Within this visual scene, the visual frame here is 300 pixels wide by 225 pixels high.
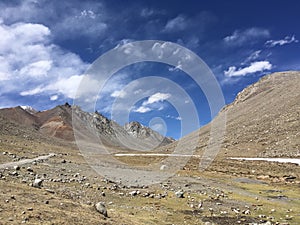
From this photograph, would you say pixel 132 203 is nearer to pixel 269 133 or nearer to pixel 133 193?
pixel 133 193

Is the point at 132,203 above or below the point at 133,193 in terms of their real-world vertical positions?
below

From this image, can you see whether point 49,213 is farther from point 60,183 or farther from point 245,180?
point 245,180

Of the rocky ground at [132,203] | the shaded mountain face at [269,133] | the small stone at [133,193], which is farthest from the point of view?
the shaded mountain face at [269,133]

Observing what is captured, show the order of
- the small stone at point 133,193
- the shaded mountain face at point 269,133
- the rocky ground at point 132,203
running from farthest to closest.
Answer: the shaded mountain face at point 269,133 < the small stone at point 133,193 < the rocky ground at point 132,203

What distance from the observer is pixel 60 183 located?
35.2 meters


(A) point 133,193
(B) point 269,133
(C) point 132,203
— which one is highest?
(B) point 269,133

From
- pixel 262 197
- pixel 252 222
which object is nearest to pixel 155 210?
pixel 252 222

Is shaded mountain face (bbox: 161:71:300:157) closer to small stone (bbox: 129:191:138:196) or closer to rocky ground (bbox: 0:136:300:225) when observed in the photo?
rocky ground (bbox: 0:136:300:225)

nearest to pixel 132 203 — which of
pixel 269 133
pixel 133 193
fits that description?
Result: pixel 133 193

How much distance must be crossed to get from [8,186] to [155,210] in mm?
11700

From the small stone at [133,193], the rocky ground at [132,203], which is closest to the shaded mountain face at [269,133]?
the rocky ground at [132,203]

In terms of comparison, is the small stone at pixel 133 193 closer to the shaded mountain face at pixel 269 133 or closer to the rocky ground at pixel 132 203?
the rocky ground at pixel 132 203

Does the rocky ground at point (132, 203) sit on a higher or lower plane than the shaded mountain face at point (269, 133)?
lower

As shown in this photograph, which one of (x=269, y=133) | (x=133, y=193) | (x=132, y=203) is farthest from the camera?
(x=269, y=133)
